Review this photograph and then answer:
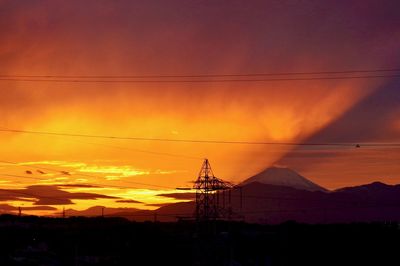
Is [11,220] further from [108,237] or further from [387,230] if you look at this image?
[387,230]

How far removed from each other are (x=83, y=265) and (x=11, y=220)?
77.0 m

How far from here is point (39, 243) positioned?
356ft

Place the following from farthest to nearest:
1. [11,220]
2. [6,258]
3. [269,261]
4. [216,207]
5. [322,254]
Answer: [11,220]
[216,207]
[322,254]
[269,261]
[6,258]

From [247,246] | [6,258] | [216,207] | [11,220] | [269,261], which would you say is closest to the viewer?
[6,258]

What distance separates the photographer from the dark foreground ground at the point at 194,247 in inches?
3546

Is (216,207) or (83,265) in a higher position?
(216,207)

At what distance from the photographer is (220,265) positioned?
87562mm

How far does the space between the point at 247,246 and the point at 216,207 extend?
17629 millimetres

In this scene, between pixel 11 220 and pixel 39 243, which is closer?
pixel 39 243

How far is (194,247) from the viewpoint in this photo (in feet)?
308

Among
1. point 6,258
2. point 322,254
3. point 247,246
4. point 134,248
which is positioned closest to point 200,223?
point 247,246

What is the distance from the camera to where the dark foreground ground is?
3546 inches

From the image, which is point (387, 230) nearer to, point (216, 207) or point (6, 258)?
point (216, 207)

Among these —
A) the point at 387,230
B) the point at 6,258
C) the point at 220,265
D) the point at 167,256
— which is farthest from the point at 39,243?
the point at 387,230
